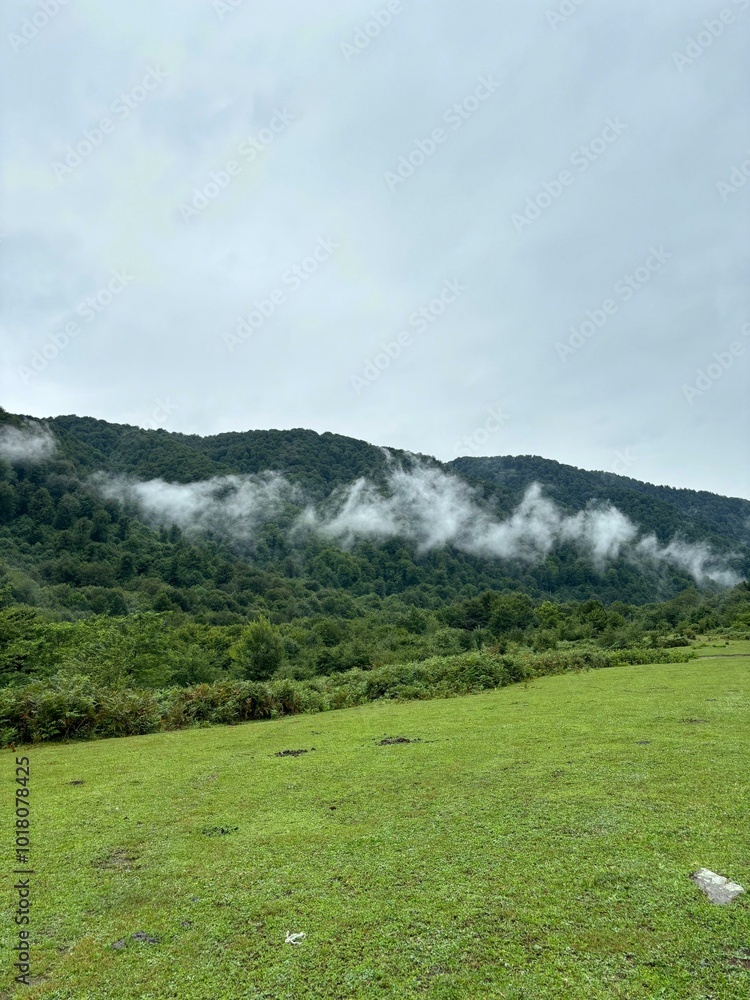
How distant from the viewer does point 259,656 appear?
3703 cm

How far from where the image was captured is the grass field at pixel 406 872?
404 cm

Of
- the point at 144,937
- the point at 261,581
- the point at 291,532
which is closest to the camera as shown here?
the point at 144,937

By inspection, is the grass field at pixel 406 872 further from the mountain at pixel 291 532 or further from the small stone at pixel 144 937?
the mountain at pixel 291 532

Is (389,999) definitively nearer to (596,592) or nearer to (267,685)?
(267,685)

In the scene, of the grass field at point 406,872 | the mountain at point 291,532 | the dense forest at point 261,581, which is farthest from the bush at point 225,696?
the mountain at point 291,532

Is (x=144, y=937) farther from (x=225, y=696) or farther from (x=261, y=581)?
(x=261, y=581)

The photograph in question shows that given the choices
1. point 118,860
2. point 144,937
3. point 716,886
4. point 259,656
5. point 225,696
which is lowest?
point 259,656

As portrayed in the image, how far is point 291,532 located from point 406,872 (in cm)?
15388

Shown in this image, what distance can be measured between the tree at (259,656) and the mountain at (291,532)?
136ft

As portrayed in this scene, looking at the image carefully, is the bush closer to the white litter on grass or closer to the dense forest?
the dense forest

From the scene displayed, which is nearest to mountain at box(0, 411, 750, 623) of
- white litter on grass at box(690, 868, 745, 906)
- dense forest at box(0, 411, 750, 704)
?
dense forest at box(0, 411, 750, 704)

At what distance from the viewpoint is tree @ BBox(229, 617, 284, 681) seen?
36.5 metres

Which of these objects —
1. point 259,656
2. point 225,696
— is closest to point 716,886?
point 225,696

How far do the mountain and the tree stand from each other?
136 ft
